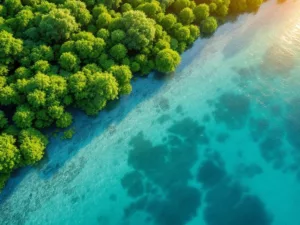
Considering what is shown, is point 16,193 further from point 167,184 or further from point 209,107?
point 209,107

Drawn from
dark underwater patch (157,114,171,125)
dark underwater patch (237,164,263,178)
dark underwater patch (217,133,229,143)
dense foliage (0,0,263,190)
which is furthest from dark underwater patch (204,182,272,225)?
dense foliage (0,0,263,190)

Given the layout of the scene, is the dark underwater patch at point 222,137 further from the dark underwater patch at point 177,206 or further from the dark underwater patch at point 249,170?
the dark underwater patch at point 177,206

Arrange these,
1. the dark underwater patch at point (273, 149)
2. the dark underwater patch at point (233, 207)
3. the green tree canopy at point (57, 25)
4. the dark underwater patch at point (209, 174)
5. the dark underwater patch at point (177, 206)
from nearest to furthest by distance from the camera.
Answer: the dark underwater patch at point (177, 206) → the dark underwater patch at point (233, 207) → the dark underwater patch at point (209, 174) → the dark underwater patch at point (273, 149) → the green tree canopy at point (57, 25)

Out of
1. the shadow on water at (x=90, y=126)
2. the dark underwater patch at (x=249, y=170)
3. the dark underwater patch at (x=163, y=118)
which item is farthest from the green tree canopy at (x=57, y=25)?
the dark underwater patch at (x=249, y=170)

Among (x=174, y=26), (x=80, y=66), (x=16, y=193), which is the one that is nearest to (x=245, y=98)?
(x=174, y=26)

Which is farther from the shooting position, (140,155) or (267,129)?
(267,129)

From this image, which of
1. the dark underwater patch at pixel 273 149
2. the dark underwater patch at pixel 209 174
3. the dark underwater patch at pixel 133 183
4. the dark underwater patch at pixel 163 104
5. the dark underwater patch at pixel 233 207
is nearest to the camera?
the dark underwater patch at pixel 233 207
